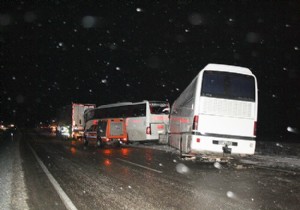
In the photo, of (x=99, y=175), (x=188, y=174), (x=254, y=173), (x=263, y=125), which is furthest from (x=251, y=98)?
(x=263, y=125)

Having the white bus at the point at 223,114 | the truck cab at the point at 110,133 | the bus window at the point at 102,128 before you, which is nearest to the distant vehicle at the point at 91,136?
the truck cab at the point at 110,133

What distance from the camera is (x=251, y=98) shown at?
12.8 meters

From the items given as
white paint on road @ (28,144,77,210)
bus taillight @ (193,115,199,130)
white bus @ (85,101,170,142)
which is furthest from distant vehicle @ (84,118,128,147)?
white paint on road @ (28,144,77,210)

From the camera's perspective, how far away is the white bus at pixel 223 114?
12.5 metres

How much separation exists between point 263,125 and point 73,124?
21.0 meters

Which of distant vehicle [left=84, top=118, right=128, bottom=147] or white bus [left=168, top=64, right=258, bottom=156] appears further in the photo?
distant vehicle [left=84, top=118, right=128, bottom=147]

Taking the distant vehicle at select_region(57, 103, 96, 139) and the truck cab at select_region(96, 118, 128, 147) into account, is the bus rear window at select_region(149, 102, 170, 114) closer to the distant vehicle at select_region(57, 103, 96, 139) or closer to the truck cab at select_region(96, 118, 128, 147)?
the truck cab at select_region(96, 118, 128, 147)

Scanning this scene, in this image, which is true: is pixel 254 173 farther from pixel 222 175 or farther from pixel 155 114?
pixel 155 114

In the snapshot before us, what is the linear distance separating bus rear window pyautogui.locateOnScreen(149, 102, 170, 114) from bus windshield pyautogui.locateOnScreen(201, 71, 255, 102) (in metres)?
16.6

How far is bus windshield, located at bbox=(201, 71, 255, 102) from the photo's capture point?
499 inches

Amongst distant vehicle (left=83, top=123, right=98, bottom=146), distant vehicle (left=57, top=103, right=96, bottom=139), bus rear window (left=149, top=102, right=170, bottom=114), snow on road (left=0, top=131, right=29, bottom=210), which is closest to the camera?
snow on road (left=0, top=131, right=29, bottom=210)

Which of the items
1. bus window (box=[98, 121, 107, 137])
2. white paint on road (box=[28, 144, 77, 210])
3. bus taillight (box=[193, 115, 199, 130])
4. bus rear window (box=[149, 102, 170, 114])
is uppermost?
bus rear window (box=[149, 102, 170, 114])

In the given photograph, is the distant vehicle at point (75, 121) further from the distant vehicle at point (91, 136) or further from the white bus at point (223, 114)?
the white bus at point (223, 114)

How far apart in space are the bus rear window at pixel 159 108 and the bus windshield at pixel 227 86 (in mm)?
16613
